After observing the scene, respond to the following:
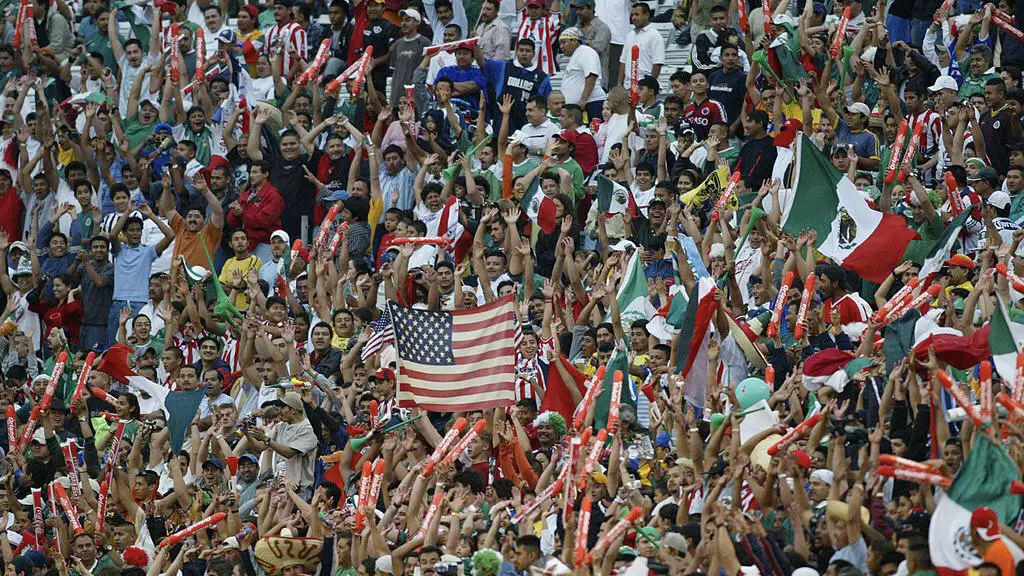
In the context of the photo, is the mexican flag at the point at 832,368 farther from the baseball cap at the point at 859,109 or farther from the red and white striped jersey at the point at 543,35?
the red and white striped jersey at the point at 543,35

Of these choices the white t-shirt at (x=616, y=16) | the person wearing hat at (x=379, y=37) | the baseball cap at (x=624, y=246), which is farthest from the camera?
the person wearing hat at (x=379, y=37)

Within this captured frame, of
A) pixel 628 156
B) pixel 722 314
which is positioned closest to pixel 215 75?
pixel 628 156

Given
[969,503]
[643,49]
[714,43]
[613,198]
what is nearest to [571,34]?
[643,49]

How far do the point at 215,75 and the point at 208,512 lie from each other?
7107 mm

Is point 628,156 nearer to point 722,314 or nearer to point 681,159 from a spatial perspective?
point 681,159

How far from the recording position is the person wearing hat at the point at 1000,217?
16422mm

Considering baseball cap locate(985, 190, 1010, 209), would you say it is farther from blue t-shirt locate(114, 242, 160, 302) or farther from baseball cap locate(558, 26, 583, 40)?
blue t-shirt locate(114, 242, 160, 302)

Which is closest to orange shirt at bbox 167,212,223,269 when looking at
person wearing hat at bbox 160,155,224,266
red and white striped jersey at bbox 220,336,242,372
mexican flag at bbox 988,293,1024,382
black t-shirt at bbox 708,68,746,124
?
person wearing hat at bbox 160,155,224,266

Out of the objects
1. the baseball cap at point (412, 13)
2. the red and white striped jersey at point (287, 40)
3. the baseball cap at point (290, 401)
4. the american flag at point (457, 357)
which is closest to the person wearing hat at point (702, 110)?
the baseball cap at point (412, 13)

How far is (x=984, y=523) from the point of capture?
11.8m

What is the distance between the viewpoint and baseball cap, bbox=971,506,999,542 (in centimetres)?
1178

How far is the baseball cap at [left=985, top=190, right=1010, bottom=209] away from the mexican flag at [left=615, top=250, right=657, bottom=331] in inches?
99.1

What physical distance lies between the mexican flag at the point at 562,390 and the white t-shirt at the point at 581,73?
15.4ft

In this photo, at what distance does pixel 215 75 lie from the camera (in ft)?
72.5
